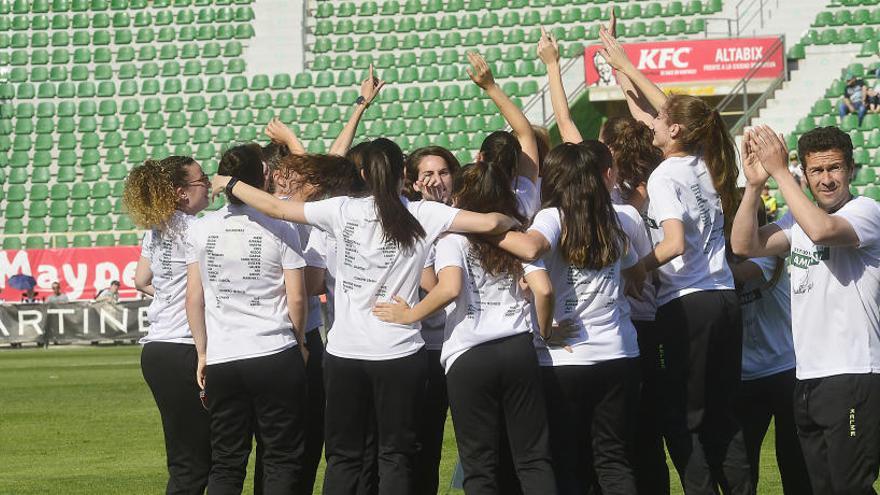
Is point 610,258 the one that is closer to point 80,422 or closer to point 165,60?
point 80,422

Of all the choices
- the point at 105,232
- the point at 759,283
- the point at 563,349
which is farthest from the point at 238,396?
the point at 105,232

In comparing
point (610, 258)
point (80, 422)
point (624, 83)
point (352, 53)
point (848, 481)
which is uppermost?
point (352, 53)

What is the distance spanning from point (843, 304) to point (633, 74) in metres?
2.03

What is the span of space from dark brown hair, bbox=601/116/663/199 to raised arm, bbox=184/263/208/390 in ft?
7.26

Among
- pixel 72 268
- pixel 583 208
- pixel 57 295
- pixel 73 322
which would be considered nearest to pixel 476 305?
pixel 583 208

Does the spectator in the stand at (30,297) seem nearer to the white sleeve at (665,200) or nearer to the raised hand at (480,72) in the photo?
the raised hand at (480,72)

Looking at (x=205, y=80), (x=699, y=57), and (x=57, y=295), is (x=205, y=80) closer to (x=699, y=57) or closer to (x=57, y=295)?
(x=57, y=295)

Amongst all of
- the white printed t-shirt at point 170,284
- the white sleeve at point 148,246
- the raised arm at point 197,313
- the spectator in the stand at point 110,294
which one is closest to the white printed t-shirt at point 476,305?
the raised arm at point 197,313

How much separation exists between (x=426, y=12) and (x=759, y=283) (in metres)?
24.8

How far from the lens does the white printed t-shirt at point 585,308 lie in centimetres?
609

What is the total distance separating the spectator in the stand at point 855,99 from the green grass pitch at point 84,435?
48.9ft

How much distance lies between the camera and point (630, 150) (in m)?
6.88

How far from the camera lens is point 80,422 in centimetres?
1344

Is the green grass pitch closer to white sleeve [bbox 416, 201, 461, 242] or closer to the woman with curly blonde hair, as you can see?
the woman with curly blonde hair
